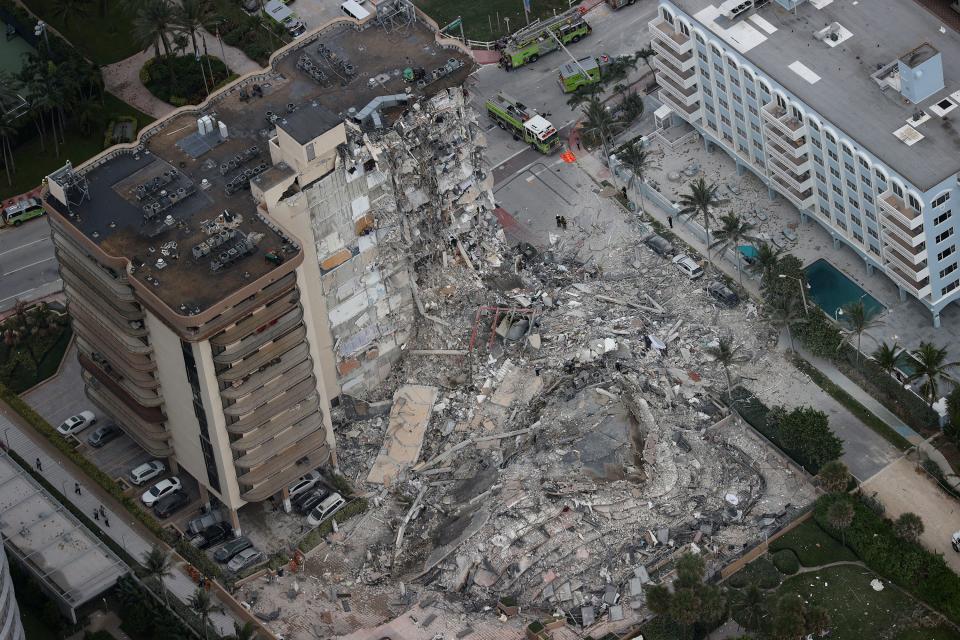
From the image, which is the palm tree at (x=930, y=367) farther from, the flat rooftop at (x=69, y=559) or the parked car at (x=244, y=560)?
the flat rooftop at (x=69, y=559)

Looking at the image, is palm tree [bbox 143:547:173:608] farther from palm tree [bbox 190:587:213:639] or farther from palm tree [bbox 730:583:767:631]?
palm tree [bbox 730:583:767:631]

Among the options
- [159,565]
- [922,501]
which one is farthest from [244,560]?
[922,501]

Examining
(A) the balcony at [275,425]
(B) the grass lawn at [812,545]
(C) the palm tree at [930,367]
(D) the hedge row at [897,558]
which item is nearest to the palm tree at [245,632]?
(A) the balcony at [275,425]

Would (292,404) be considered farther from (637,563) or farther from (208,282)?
(637,563)

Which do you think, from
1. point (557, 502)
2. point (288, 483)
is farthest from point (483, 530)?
point (288, 483)

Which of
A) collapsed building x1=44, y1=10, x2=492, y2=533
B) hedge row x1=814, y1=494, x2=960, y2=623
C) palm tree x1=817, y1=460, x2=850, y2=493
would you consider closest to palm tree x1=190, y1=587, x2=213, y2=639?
collapsed building x1=44, y1=10, x2=492, y2=533

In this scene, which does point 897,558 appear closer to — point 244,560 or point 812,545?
point 812,545
